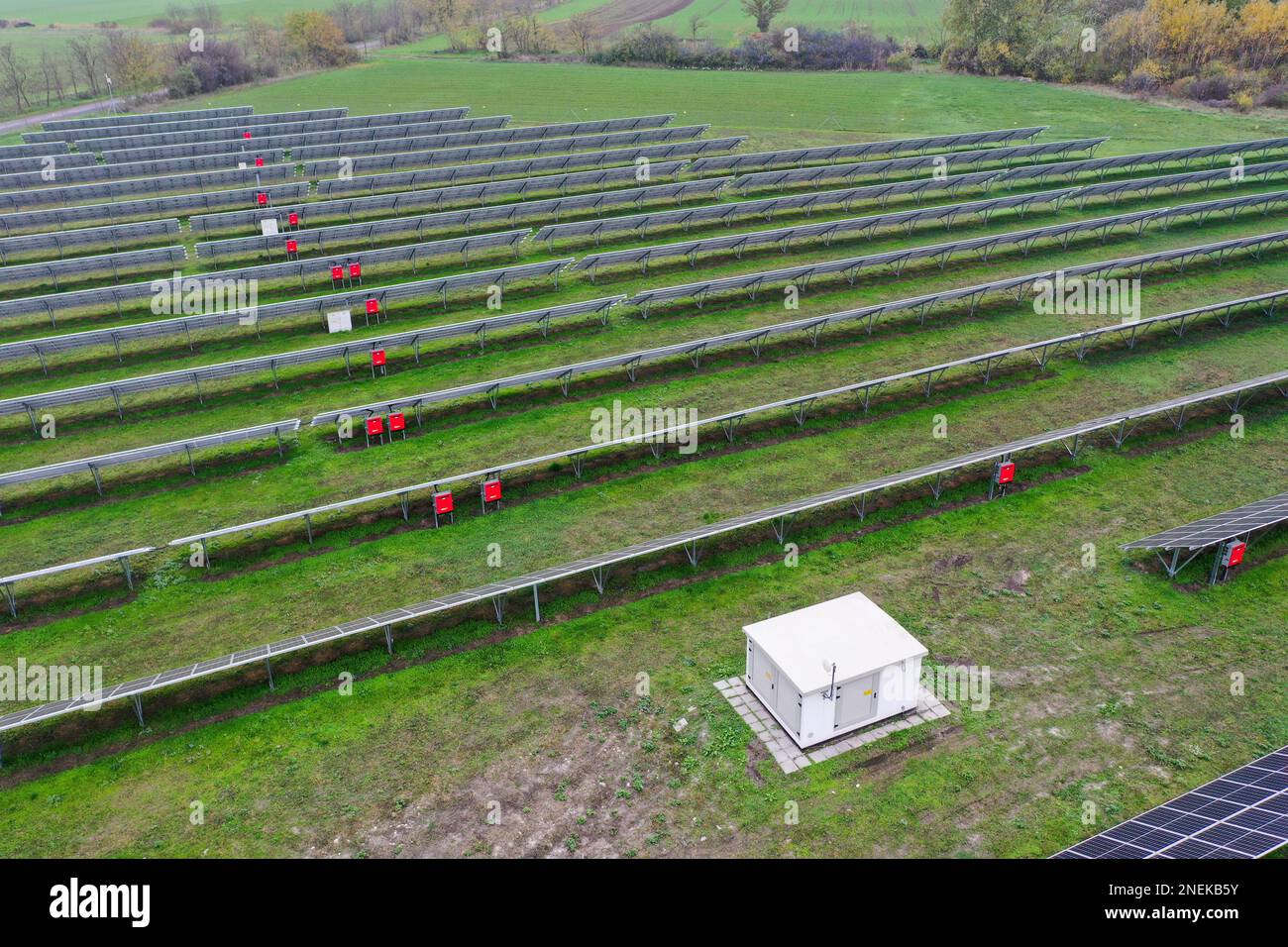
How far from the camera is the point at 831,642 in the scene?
1420 centimetres

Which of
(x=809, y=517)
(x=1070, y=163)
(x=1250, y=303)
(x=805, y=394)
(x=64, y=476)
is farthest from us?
(x=1070, y=163)

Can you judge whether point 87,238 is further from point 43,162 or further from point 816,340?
point 816,340

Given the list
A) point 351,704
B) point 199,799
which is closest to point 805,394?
point 351,704

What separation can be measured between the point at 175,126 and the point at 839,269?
37.1 m

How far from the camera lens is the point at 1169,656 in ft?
51.4

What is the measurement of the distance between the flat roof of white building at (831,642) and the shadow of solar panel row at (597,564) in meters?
2.92

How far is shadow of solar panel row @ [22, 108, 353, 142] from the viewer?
43.9 m

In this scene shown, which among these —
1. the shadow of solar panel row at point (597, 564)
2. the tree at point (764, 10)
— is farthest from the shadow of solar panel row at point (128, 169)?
the tree at point (764, 10)

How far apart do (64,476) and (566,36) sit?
6175cm

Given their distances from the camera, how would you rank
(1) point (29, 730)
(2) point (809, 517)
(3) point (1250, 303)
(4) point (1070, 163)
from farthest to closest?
(4) point (1070, 163) → (3) point (1250, 303) → (2) point (809, 517) → (1) point (29, 730)

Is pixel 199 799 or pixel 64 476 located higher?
pixel 64 476

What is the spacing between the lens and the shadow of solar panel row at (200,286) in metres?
24.5

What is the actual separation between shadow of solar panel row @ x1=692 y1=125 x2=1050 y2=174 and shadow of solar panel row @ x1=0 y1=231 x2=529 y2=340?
40.9 feet

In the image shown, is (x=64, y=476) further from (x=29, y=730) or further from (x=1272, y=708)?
(x=1272, y=708)
